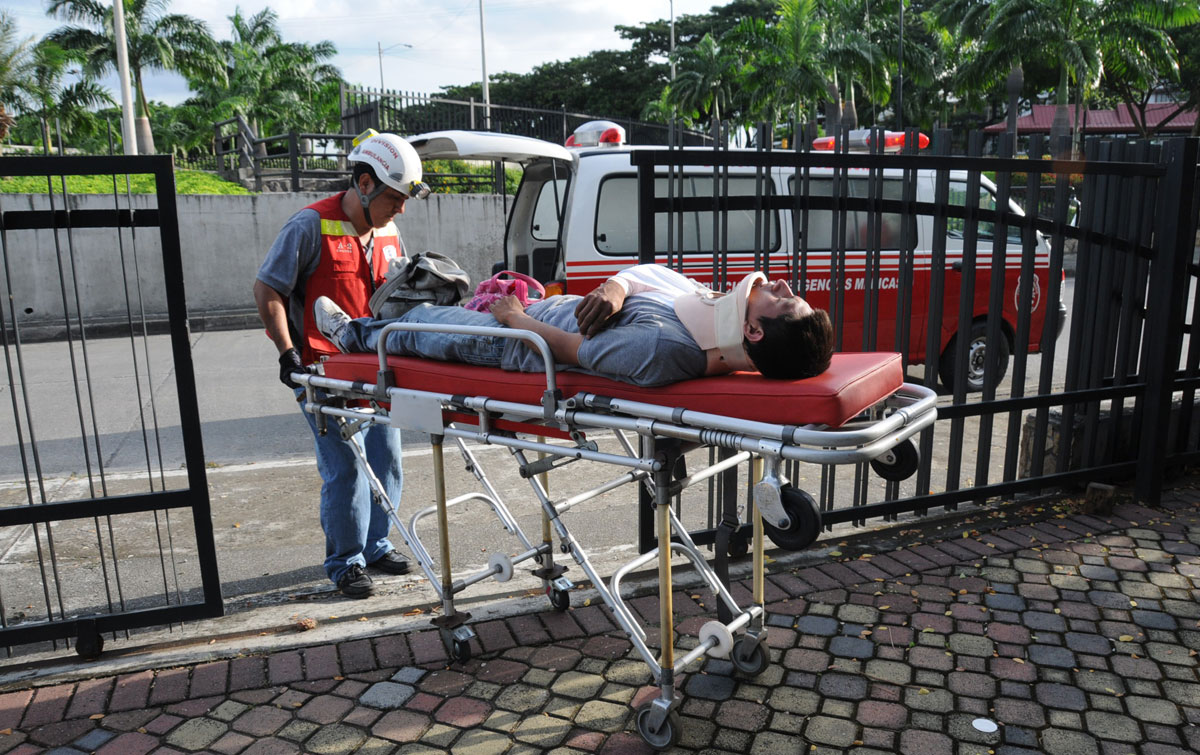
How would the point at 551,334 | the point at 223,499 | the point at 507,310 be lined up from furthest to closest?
the point at 223,499 < the point at 507,310 < the point at 551,334

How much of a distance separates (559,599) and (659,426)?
4.44 ft

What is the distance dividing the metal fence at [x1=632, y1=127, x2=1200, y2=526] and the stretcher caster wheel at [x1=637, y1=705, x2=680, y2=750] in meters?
1.65

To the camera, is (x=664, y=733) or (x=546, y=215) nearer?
(x=664, y=733)

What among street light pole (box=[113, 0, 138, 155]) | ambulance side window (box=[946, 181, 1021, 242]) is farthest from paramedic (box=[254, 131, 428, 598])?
street light pole (box=[113, 0, 138, 155])

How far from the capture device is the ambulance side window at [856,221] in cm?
413

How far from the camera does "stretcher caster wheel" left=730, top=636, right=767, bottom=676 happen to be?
10.1ft

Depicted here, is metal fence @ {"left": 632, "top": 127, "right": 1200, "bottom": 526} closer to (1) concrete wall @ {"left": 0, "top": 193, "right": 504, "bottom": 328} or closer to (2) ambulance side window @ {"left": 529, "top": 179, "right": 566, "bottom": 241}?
(2) ambulance side window @ {"left": 529, "top": 179, "right": 566, "bottom": 241}

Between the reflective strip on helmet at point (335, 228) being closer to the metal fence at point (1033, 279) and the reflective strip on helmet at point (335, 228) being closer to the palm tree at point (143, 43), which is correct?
the metal fence at point (1033, 279)

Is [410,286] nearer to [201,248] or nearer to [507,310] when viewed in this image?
[507,310]

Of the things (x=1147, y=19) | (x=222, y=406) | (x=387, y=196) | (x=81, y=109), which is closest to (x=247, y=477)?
(x=222, y=406)

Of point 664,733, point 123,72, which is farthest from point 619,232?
point 123,72

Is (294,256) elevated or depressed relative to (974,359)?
elevated

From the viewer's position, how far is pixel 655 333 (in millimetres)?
2602

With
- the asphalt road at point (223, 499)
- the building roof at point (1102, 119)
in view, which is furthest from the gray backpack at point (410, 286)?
the building roof at point (1102, 119)
